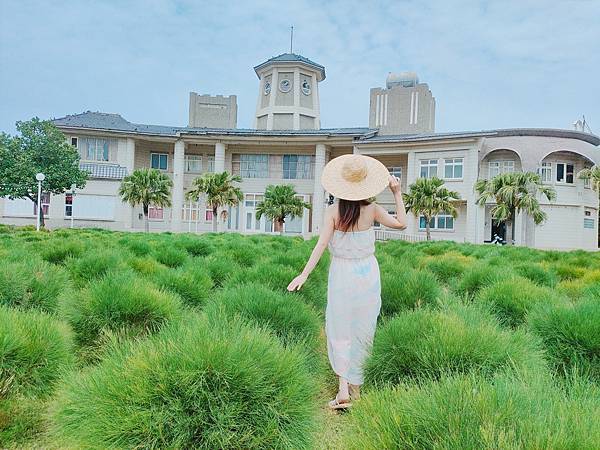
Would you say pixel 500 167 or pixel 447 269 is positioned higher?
pixel 500 167

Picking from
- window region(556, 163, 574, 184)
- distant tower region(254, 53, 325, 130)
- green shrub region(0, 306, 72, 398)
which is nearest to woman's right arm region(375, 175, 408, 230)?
green shrub region(0, 306, 72, 398)

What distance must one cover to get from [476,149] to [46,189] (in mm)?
25607

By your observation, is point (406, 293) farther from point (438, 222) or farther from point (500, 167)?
point (500, 167)

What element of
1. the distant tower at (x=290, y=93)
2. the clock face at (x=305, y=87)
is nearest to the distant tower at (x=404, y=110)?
the distant tower at (x=290, y=93)

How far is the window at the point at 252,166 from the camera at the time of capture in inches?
1438

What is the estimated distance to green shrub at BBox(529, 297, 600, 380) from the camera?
3326 millimetres

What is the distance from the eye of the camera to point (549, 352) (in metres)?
3.45

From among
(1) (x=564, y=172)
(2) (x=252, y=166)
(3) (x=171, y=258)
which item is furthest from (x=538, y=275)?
(2) (x=252, y=166)

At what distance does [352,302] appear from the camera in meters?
3.26

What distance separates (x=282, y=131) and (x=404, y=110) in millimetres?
12641

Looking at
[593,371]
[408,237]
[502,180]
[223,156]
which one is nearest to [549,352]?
[593,371]

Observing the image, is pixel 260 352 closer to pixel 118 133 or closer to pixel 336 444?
pixel 336 444

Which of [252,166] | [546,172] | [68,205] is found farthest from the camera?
[252,166]

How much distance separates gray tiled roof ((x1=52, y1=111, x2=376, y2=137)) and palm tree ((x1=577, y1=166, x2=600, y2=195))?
13.4 m
